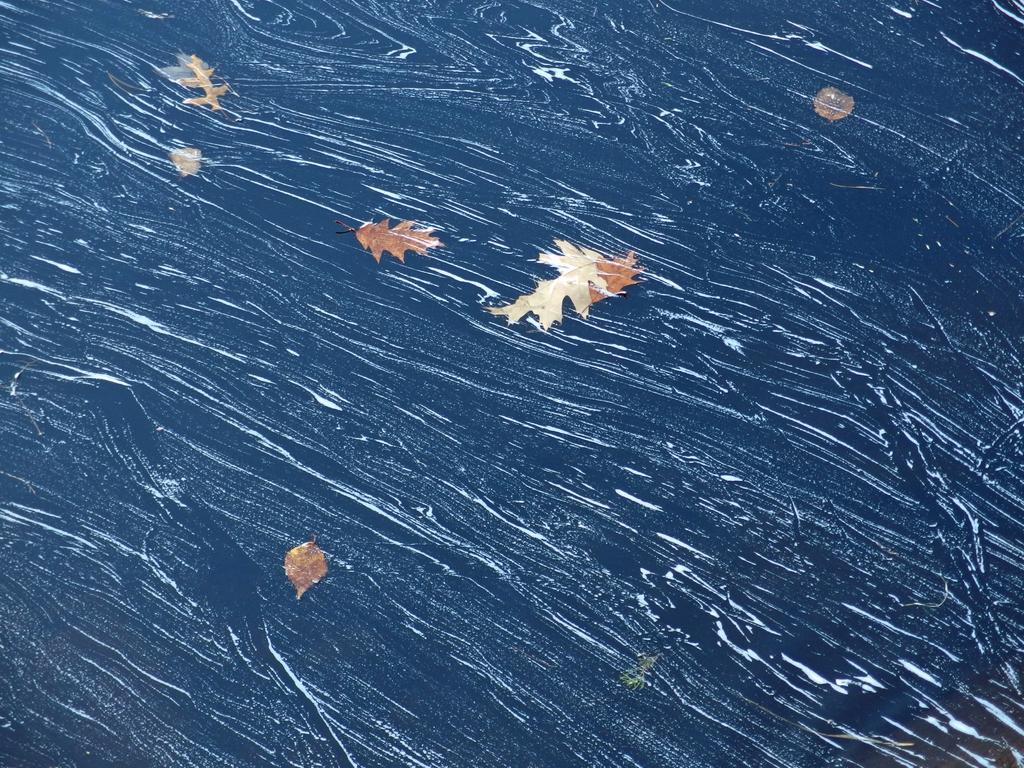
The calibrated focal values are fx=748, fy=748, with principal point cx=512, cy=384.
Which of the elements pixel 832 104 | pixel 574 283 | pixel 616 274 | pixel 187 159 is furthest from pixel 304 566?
pixel 832 104

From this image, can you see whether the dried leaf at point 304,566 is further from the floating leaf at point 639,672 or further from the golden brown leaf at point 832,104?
the golden brown leaf at point 832,104

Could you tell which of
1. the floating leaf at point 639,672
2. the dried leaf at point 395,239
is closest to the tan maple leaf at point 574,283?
the dried leaf at point 395,239

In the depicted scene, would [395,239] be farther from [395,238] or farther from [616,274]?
[616,274]

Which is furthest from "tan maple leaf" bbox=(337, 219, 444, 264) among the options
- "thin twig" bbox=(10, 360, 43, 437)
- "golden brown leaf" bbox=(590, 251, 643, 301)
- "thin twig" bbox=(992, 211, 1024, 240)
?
"thin twig" bbox=(992, 211, 1024, 240)

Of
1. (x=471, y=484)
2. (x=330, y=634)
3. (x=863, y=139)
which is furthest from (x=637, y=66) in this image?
(x=330, y=634)

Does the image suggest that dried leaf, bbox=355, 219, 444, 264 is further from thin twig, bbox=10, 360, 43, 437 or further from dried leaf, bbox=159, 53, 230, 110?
thin twig, bbox=10, 360, 43, 437
